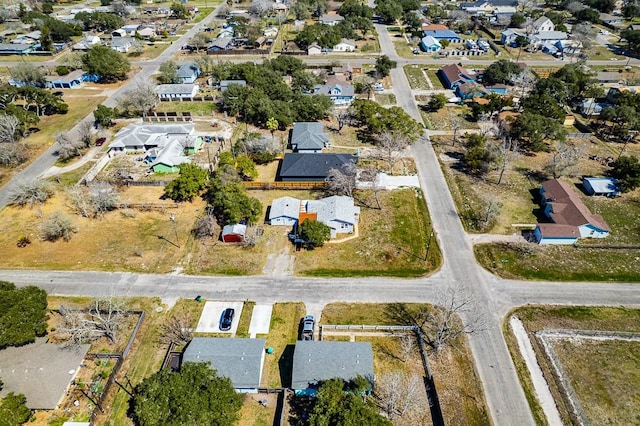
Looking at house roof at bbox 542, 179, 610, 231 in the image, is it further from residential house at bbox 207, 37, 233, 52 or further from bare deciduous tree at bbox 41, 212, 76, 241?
residential house at bbox 207, 37, 233, 52

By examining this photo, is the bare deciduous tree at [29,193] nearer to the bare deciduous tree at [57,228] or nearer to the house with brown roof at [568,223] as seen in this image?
the bare deciduous tree at [57,228]

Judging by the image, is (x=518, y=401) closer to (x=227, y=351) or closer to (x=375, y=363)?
(x=375, y=363)

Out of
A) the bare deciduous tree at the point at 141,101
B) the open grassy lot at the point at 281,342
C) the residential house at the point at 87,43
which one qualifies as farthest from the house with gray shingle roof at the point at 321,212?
the residential house at the point at 87,43

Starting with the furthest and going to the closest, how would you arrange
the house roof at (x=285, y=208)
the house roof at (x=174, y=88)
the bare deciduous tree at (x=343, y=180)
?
the house roof at (x=174, y=88) → the bare deciduous tree at (x=343, y=180) → the house roof at (x=285, y=208)

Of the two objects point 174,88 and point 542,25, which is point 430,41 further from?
point 174,88

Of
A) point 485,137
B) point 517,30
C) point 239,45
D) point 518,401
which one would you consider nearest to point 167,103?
point 239,45
